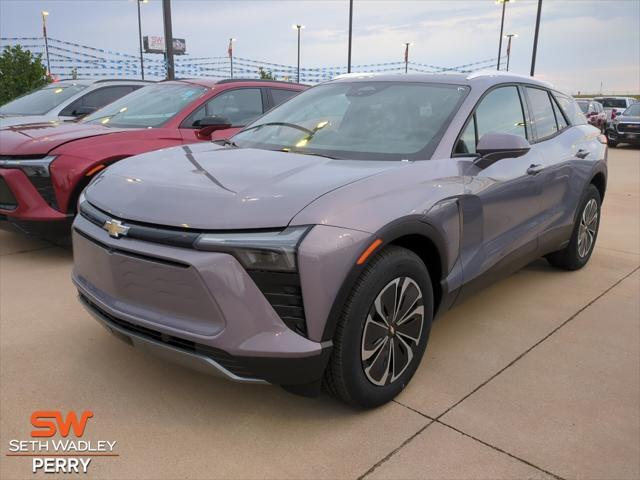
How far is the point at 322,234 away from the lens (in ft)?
7.41

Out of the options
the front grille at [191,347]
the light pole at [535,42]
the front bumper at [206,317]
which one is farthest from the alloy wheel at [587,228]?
the light pole at [535,42]

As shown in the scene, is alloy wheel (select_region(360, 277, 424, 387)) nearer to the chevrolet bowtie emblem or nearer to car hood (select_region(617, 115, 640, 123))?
the chevrolet bowtie emblem

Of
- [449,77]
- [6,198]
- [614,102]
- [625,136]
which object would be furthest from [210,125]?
[614,102]

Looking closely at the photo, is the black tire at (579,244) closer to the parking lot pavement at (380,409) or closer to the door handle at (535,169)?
the parking lot pavement at (380,409)

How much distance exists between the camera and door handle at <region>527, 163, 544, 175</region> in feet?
12.2

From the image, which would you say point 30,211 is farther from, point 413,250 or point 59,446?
point 413,250

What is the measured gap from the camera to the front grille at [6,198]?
15.7 feet

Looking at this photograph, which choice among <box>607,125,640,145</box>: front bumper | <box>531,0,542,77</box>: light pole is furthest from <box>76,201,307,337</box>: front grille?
<box>531,0,542,77</box>: light pole

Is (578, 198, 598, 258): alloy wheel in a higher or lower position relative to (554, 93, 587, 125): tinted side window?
lower

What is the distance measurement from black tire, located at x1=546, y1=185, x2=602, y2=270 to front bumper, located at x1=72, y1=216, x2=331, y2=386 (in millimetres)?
3236

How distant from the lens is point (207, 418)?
2680 millimetres

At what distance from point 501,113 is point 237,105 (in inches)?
128

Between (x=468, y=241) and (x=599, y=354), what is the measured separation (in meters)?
1.15

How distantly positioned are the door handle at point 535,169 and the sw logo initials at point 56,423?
115 inches
